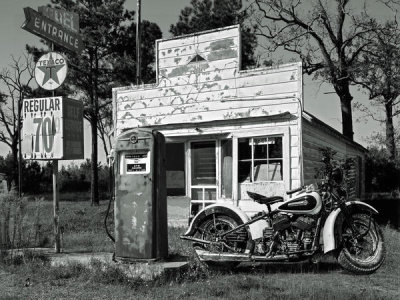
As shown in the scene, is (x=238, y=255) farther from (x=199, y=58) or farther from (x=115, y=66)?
(x=115, y=66)

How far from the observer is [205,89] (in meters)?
12.3

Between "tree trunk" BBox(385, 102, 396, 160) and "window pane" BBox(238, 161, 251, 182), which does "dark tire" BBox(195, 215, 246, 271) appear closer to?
"window pane" BBox(238, 161, 251, 182)

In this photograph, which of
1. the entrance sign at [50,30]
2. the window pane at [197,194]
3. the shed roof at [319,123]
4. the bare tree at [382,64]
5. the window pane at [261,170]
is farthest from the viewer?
the bare tree at [382,64]

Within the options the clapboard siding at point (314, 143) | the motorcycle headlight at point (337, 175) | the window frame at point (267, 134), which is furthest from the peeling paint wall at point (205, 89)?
the motorcycle headlight at point (337, 175)

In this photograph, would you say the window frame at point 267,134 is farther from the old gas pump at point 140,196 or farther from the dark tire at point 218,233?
the old gas pump at point 140,196

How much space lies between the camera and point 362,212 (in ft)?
22.2

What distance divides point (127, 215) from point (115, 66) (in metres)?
23.7

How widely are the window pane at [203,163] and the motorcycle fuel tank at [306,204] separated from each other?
5664 mm

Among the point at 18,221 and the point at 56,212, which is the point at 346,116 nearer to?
the point at 56,212

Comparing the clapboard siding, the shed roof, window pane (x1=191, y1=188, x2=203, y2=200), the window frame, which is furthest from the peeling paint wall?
window pane (x1=191, y1=188, x2=203, y2=200)


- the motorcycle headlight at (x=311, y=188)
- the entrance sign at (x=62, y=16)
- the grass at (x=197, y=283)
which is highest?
the entrance sign at (x=62, y=16)

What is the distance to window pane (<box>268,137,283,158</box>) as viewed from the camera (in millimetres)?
11328

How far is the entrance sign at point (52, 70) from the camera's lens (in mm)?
8250

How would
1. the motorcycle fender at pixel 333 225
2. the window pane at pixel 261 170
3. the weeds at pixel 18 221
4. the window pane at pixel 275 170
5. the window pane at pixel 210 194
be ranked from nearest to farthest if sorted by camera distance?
the motorcycle fender at pixel 333 225 < the weeds at pixel 18 221 < the window pane at pixel 275 170 < the window pane at pixel 261 170 < the window pane at pixel 210 194
